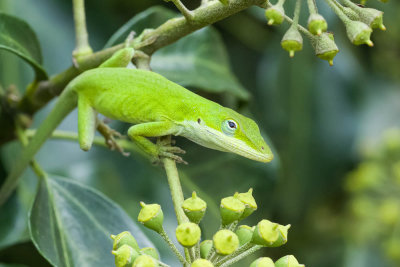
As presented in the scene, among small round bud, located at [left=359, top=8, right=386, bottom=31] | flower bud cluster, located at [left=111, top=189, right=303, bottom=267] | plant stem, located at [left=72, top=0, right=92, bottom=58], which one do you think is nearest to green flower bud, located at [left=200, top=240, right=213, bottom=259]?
flower bud cluster, located at [left=111, top=189, right=303, bottom=267]

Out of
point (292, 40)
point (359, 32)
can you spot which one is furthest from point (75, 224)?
point (359, 32)

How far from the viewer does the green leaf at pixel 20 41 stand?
1697 millimetres

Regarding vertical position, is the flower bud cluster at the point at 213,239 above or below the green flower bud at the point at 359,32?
below

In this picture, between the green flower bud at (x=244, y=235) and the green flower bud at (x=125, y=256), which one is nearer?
the green flower bud at (x=125, y=256)

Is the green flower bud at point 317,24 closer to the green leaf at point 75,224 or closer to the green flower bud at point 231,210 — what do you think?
the green flower bud at point 231,210

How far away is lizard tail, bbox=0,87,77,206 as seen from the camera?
1662mm

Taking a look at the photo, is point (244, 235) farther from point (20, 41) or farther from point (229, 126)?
point (20, 41)

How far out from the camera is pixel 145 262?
3.62 ft

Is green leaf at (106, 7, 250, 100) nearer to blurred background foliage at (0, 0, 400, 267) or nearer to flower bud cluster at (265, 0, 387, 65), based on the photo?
blurred background foliage at (0, 0, 400, 267)

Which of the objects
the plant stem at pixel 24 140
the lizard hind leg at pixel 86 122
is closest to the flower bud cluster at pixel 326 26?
the lizard hind leg at pixel 86 122

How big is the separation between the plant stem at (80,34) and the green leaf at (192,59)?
212 millimetres

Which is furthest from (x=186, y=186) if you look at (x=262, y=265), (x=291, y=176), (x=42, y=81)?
(x=291, y=176)

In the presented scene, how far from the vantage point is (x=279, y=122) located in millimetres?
3504

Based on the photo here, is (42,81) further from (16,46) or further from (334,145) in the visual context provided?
(334,145)
